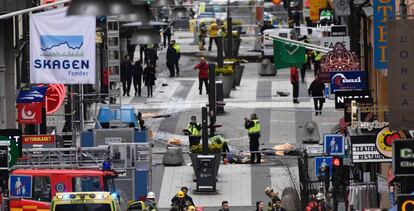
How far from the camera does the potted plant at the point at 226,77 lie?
59625mm

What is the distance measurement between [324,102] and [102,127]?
12.2 metres

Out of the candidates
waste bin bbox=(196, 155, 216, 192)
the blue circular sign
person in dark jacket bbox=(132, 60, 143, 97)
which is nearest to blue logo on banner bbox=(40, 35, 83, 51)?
the blue circular sign

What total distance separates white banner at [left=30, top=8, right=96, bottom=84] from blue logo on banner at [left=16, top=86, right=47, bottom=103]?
155 inches

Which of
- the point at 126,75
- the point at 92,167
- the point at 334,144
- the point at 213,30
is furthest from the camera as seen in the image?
the point at 213,30

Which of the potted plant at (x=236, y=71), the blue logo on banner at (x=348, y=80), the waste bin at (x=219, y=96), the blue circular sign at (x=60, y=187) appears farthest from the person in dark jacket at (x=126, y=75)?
the blue circular sign at (x=60, y=187)

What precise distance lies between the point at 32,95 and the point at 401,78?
1859 cm

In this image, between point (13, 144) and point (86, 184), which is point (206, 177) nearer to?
point (86, 184)

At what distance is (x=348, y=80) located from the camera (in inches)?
1622

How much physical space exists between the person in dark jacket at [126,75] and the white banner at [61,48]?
23.0m

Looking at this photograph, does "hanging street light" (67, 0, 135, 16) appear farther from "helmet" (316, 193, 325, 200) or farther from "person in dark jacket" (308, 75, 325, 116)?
"person in dark jacket" (308, 75, 325, 116)

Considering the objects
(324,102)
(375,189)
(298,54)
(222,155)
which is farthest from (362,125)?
(324,102)

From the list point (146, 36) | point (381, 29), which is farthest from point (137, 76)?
point (146, 36)

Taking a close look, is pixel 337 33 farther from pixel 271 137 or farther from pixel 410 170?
pixel 410 170

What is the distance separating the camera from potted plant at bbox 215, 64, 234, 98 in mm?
59625
